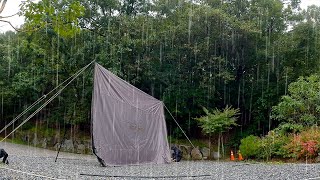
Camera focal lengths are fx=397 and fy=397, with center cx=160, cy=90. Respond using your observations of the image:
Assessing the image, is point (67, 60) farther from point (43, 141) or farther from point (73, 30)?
point (73, 30)

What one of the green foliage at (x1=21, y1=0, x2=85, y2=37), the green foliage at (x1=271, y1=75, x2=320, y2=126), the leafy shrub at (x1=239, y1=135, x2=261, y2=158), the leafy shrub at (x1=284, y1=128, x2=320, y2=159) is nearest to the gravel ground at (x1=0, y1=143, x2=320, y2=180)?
the leafy shrub at (x1=284, y1=128, x2=320, y2=159)

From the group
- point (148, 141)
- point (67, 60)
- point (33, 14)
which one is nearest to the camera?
point (33, 14)

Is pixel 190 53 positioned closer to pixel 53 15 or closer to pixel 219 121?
pixel 219 121

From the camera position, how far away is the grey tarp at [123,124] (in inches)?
364

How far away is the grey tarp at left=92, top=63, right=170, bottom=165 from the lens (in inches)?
364

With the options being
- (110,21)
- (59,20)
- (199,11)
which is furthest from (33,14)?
(110,21)

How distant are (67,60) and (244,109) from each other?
831 centimetres

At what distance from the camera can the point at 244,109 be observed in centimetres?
1847

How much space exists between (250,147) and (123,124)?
573 cm

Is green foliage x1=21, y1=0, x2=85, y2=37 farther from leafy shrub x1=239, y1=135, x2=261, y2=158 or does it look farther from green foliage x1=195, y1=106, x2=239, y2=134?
green foliage x1=195, y1=106, x2=239, y2=134

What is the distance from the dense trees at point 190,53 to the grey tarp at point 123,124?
5013 millimetres

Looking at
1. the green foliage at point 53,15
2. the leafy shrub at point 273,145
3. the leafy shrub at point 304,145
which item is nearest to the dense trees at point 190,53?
the leafy shrub at point 273,145

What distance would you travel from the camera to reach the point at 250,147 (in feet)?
45.4

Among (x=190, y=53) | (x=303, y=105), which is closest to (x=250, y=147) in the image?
(x=303, y=105)
